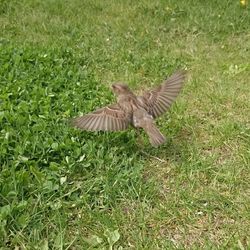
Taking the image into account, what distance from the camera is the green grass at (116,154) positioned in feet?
10.1

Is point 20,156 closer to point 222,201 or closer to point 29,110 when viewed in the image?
point 29,110

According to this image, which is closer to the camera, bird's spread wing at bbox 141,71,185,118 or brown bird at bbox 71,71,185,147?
brown bird at bbox 71,71,185,147

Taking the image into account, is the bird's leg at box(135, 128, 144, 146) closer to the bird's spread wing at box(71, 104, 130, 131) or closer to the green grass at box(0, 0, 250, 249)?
the green grass at box(0, 0, 250, 249)

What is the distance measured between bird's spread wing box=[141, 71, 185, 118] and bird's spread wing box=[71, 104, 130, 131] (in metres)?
0.29

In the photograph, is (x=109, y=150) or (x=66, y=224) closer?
(x=66, y=224)

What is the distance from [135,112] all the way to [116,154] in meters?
0.39

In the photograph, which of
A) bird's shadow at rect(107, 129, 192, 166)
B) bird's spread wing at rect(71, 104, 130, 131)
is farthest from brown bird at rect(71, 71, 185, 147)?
bird's shadow at rect(107, 129, 192, 166)

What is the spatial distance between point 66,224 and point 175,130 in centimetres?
166

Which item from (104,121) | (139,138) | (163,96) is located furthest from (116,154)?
(163,96)

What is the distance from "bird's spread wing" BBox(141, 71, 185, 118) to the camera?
13.0ft

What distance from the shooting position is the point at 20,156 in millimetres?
3479

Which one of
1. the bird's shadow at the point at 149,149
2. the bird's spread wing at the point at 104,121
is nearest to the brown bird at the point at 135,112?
the bird's spread wing at the point at 104,121

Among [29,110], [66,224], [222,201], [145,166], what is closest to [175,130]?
[145,166]

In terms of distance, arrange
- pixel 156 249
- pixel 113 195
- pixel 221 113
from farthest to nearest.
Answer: pixel 221 113, pixel 113 195, pixel 156 249
